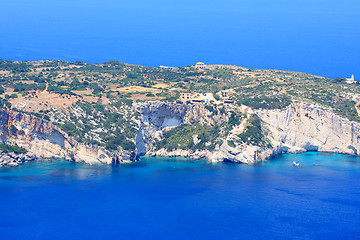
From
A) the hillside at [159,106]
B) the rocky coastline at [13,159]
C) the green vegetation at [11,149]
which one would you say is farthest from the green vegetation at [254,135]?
the green vegetation at [11,149]

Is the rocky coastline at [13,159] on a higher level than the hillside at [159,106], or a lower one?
lower

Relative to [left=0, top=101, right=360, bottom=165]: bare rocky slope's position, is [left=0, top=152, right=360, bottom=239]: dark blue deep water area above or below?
below

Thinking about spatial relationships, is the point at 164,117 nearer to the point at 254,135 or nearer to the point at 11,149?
the point at 254,135

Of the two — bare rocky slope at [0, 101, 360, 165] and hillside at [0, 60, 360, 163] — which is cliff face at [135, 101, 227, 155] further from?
hillside at [0, 60, 360, 163]

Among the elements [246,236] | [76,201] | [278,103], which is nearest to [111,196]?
[76,201]

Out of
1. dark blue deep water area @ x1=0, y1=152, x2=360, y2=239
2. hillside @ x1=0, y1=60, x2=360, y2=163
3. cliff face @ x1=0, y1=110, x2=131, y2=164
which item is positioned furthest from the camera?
hillside @ x1=0, y1=60, x2=360, y2=163

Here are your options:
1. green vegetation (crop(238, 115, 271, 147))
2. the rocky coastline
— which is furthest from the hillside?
the rocky coastline

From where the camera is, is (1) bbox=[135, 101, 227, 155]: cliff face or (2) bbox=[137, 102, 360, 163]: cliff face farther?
(1) bbox=[135, 101, 227, 155]: cliff face

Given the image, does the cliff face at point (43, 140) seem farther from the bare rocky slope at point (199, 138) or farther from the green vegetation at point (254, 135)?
the green vegetation at point (254, 135)

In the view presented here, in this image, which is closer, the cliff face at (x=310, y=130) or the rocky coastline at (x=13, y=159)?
the rocky coastline at (x=13, y=159)

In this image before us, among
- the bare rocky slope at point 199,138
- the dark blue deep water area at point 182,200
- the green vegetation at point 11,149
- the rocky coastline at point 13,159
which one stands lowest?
the dark blue deep water area at point 182,200
